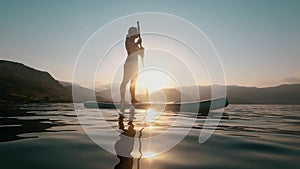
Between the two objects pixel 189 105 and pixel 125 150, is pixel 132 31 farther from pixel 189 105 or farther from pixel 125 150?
pixel 125 150

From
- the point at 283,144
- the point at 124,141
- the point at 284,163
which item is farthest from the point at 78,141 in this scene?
the point at 283,144

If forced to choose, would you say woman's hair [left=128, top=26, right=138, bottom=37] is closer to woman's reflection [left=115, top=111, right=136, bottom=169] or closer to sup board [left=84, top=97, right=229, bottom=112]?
sup board [left=84, top=97, right=229, bottom=112]

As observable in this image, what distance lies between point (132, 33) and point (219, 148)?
8973 millimetres

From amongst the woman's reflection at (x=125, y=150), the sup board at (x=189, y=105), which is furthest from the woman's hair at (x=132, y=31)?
the woman's reflection at (x=125, y=150)

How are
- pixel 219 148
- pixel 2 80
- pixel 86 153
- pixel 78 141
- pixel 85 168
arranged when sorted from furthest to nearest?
pixel 2 80, pixel 78 141, pixel 219 148, pixel 86 153, pixel 85 168

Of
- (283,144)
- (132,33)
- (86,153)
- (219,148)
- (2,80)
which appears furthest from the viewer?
(2,80)

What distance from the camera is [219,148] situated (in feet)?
16.7

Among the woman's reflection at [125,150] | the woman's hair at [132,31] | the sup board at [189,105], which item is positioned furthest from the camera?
the sup board at [189,105]

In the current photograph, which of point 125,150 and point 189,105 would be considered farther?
point 189,105

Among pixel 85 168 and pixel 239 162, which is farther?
pixel 239 162

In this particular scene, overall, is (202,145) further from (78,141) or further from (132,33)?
(132,33)

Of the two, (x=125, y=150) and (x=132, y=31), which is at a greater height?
(x=132, y=31)

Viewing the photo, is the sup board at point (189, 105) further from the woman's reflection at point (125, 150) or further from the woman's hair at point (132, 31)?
the woman's reflection at point (125, 150)

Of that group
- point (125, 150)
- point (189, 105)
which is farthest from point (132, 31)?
point (125, 150)
